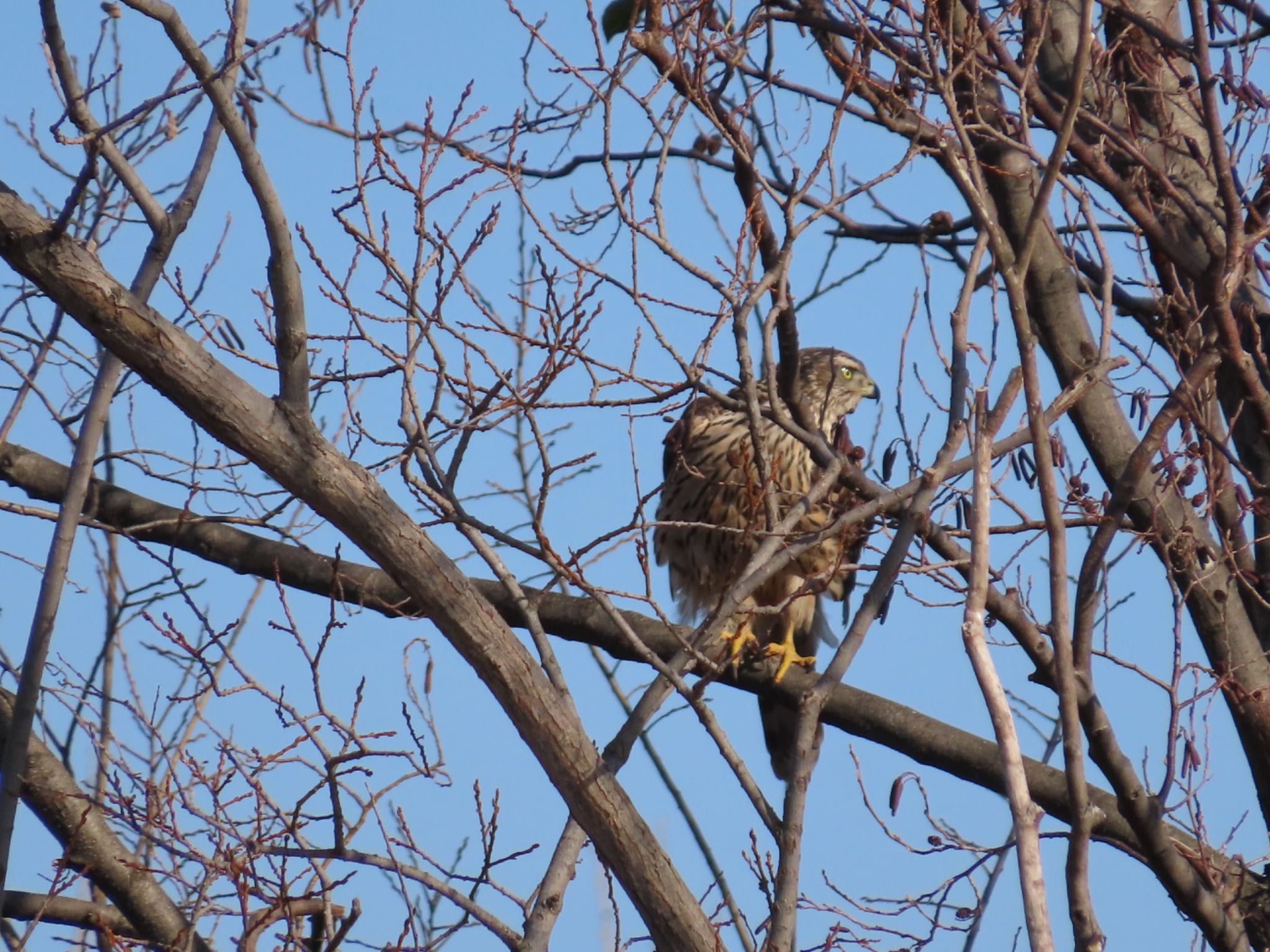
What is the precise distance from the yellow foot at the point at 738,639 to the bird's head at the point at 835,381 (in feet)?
3.59

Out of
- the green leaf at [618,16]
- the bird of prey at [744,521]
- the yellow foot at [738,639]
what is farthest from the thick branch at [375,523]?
the bird of prey at [744,521]

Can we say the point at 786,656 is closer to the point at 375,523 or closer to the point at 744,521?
the point at 744,521

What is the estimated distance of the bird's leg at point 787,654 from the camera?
4.95 metres

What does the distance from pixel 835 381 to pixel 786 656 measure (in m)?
1.12

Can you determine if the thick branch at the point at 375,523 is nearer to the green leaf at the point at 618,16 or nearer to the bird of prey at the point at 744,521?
the green leaf at the point at 618,16

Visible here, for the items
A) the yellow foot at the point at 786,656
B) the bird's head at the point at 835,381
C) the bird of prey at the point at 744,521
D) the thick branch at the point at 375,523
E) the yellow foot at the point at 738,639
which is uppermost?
the bird's head at the point at 835,381

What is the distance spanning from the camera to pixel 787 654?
16.7 feet

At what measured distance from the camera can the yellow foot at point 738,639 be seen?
14.3ft

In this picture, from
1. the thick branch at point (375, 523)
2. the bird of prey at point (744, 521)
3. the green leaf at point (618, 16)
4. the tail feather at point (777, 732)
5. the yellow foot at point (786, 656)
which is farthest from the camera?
the tail feather at point (777, 732)

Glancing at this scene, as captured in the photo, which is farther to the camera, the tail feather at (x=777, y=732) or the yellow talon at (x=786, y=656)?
the tail feather at (x=777, y=732)

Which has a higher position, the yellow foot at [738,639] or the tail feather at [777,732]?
the tail feather at [777,732]

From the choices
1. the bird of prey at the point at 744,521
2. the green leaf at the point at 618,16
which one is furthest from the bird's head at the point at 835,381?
the green leaf at the point at 618,16

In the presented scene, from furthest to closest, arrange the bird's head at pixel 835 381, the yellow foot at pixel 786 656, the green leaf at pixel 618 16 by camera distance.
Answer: the bird's head at pixel 835 381 < the yellow foot at pixel 786 656 < the green leaf at pixel 618 16

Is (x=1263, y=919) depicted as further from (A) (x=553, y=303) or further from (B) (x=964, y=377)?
(A) (x=553, y=303)
